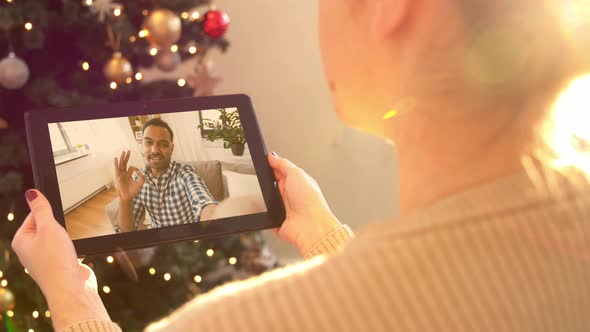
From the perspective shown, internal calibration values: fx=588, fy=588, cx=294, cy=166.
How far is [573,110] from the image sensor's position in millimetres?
455

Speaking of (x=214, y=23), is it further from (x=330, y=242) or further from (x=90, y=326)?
(x=90, y=326)

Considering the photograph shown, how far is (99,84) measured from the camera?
1704mm

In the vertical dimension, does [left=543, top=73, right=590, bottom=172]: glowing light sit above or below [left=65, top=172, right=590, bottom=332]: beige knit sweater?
above

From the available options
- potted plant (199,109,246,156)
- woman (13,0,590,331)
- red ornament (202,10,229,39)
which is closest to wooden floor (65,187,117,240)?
potted plant (199,109,246,156)

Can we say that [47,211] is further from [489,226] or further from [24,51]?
[24,51]

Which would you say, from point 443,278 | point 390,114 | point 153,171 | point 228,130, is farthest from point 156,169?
point 443,278

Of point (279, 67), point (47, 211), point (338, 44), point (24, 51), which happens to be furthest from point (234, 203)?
point (279, 67)

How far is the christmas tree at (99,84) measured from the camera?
1.56m

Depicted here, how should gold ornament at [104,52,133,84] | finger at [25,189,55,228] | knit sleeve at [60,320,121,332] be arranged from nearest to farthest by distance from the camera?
1. knit sleeve at [60,320,121,332]
2. finger at [25,189,55,228]
3. gold ornament at [104,52,133,84]

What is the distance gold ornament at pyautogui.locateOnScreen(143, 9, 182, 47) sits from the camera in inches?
64.2

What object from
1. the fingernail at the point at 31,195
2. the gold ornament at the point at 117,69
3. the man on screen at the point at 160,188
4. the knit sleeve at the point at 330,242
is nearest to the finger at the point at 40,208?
the fingernail at the point at 31,195

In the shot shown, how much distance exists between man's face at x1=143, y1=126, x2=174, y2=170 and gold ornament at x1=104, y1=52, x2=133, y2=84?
679 millimetres

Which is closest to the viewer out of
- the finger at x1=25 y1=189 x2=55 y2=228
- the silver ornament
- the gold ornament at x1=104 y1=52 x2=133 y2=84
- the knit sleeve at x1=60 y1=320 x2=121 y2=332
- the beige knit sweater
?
the beige knit sweater

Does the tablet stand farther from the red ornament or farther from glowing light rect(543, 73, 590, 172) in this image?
the red ornament
